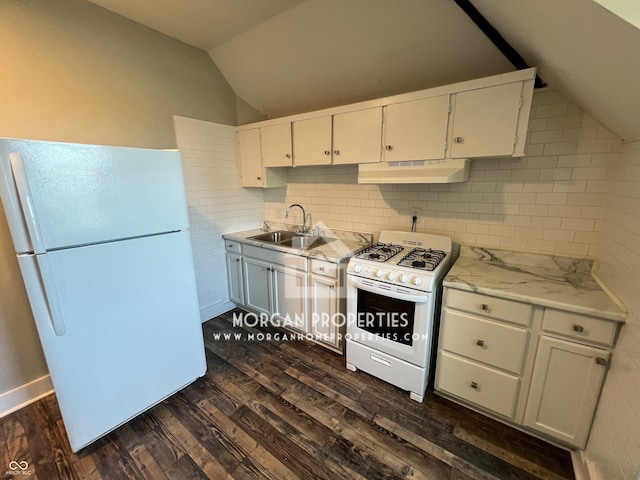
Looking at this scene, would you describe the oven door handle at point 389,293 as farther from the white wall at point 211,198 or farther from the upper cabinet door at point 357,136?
the white wall at point 211,198

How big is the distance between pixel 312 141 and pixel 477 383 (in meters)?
2.21

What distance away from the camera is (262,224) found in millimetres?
3400

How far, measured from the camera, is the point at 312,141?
7.77 feet

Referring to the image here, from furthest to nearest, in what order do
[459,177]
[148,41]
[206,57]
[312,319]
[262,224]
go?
[262,224] → [206,57] → [312,319] → [148,41] → [459,177]

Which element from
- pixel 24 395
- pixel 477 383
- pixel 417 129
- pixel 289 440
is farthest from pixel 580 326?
pixel 24 395

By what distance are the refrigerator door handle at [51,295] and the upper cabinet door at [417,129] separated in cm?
211

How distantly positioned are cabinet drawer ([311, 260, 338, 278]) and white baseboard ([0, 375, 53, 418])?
2.17 metres

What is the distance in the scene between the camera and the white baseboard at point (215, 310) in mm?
2916

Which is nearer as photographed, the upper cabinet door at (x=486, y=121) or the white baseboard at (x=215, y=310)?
the upper cabinet door at (x=486, y=121)

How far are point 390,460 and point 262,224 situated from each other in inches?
104

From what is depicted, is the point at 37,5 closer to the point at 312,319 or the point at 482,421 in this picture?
the point at 312,319

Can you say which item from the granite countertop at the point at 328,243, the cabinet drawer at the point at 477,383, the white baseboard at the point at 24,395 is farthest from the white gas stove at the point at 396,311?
the white baseboard at the point at 24,395

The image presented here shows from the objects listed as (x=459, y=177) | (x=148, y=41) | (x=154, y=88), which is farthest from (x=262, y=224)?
(x=459, y=177)

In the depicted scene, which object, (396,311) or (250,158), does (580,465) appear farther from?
(250,158)
